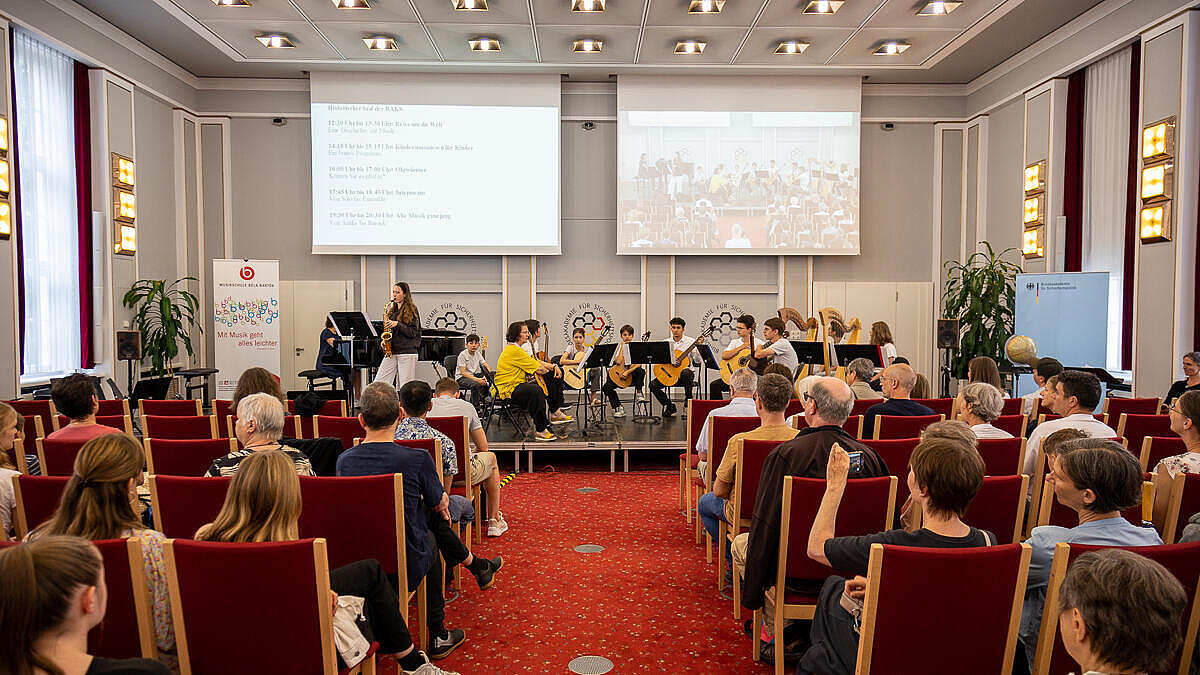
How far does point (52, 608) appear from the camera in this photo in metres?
1.38

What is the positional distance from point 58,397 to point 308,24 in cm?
632

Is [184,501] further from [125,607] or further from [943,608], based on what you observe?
[943,608]

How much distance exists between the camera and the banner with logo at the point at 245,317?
985 cm

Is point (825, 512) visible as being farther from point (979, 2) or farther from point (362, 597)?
point (979, 2)

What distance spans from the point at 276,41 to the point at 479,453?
6905 mm

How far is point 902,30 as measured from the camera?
9.09 meters

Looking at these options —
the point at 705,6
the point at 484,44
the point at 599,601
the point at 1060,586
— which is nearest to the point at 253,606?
the point at 1060,586

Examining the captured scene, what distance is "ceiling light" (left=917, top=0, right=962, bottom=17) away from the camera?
8281 millimetres

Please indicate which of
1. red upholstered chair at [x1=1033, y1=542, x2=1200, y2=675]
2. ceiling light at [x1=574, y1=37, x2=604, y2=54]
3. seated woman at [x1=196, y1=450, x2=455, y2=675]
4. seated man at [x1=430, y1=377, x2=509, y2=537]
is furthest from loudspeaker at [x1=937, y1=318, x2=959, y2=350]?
seated woman at [x1=196, y1=450, x2=455, y2=675]

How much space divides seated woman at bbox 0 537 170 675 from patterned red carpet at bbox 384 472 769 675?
75.2 inches

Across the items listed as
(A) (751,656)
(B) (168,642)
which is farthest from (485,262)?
(B) (168,642)

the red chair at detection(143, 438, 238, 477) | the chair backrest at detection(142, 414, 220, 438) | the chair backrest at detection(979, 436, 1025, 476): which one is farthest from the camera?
the chair backrest at detection(142, 414, 220, 438)

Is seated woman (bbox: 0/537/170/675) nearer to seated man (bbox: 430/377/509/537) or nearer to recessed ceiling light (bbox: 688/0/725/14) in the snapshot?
seated man (bbox: 430/377/509/537)

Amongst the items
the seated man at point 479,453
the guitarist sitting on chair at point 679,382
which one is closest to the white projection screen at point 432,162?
the guitarist sitting on chair at point 679,382
